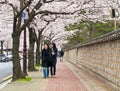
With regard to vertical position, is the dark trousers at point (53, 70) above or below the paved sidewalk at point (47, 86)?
above

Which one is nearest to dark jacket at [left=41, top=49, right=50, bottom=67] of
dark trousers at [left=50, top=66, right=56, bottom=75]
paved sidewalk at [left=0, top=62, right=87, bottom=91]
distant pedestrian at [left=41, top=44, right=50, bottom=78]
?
distant pedestrian at [left=41, top=44, right=50, bottom=78]

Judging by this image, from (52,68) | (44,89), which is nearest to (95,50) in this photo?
(52,68)

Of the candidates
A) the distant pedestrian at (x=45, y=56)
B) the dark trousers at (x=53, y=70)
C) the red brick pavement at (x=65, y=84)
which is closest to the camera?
the red brick pavement at (x=65, y=84)

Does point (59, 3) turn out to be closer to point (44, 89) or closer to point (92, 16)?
point (92, 16)

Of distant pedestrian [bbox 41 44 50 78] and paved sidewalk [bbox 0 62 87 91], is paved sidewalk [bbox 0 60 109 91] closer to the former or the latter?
paved sidewalk [bbox 0 62 87 91]

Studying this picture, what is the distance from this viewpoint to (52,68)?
24.4 meters

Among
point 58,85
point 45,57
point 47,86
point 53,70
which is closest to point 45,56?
point 45,57

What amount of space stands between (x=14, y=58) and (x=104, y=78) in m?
4.98

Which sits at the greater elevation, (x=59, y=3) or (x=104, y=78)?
(x=59, y=3)

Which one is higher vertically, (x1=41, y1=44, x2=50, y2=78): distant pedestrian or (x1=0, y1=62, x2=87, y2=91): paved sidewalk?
(x1=41, y1=44, x2=50, y2=78): distant pedestrian

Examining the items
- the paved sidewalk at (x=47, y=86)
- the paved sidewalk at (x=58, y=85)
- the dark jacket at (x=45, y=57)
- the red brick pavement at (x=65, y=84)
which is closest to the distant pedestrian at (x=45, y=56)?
the dark jacket at (x=45, y=57)

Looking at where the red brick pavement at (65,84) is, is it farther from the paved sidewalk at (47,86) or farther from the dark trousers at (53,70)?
the dark trousers at (53,70)

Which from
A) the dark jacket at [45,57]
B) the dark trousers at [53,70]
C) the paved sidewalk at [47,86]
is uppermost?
the dark jacket at [45,57]

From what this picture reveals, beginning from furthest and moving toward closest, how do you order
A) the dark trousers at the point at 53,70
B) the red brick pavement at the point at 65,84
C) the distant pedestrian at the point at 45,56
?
the dark trousers at the point at 53,70 → the distant pedestrian at the point at 45,56 → the red brick pavement at the point at 65,84
